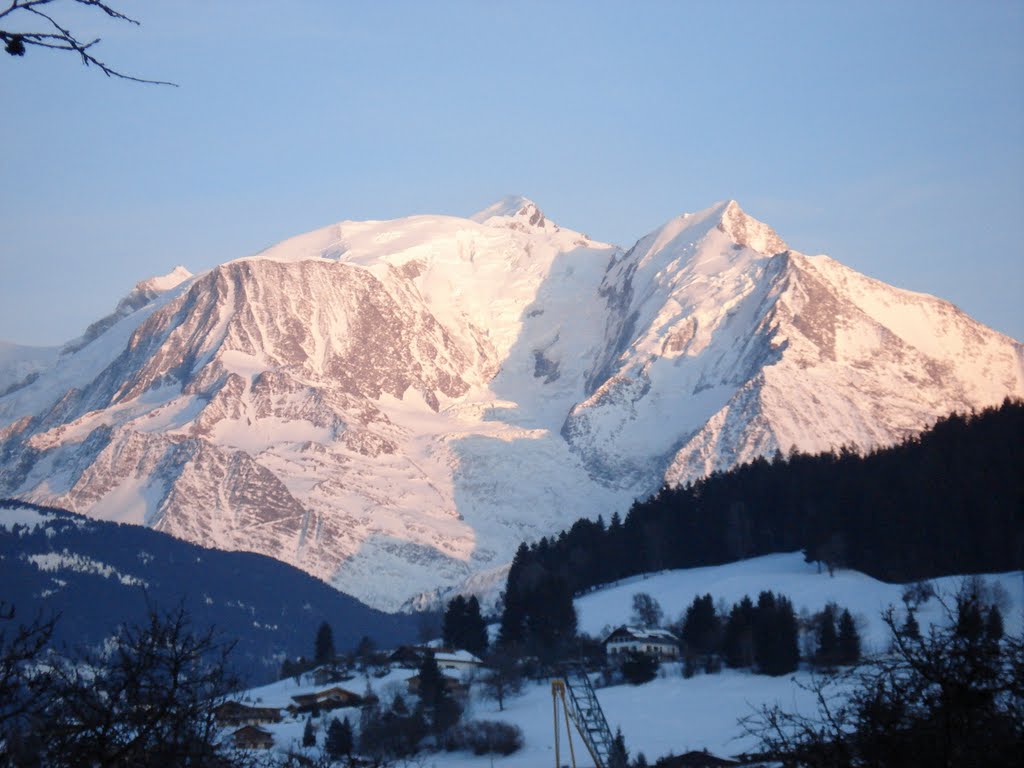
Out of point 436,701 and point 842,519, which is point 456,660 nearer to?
point 436,701

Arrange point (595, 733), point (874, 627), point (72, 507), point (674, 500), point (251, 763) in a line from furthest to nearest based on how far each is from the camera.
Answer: point (72, 507)
point (674, 500)
point (874, 627)
point (595, 733)
point (251, 763)

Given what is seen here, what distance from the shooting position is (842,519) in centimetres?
8762

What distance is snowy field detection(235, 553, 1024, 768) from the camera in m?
53.2

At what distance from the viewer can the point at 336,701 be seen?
67938 millimetres

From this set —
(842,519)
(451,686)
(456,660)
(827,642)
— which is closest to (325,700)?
(451,686)

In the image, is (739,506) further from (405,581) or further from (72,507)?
(72,507)

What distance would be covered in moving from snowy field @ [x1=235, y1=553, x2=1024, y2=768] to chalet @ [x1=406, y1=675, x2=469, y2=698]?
0.55m

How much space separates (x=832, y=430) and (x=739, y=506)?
90.0m

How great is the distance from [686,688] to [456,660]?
48.9ft

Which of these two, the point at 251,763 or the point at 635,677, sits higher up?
the point at 635,677

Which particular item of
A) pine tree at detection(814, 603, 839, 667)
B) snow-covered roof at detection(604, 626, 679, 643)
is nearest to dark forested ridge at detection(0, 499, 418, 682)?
snow-covered roof at detection(604, 626, 679, 643)

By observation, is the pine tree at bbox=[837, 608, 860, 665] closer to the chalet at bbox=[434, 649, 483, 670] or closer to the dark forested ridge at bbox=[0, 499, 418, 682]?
the chalet at bbox=[434, 649, 483, 670]

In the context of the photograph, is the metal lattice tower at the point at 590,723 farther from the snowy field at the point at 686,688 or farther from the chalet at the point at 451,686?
the chalet at the point at 451,686

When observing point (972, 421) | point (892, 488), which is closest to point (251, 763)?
point (892, 488)
